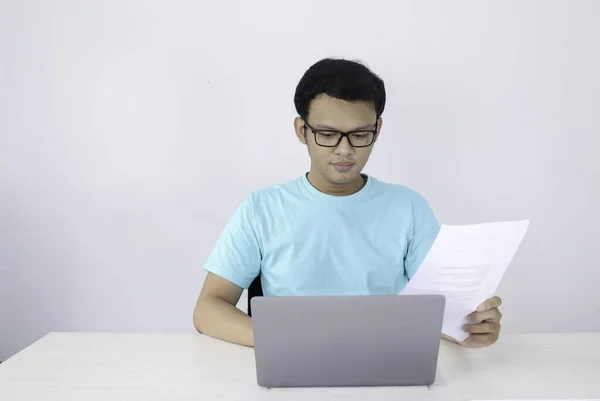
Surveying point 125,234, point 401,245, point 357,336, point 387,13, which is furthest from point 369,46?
point 357,336

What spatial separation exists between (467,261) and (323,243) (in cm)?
67

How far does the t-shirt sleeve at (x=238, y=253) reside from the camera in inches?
67.4

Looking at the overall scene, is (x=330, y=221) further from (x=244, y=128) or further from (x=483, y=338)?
(x=244, y=128)

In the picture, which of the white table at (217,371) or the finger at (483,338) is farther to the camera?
the finger at (483,338)

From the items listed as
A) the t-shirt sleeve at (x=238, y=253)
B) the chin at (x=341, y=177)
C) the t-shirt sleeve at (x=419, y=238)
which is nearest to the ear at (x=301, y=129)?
the chin at (x=341, y=177)

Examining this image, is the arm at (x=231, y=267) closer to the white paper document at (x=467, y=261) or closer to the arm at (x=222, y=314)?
the arm at (x=222, y=314)

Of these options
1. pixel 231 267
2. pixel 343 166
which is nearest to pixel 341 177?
pixel 343 166

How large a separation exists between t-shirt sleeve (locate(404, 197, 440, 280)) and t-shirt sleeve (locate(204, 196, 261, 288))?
16.7 inches

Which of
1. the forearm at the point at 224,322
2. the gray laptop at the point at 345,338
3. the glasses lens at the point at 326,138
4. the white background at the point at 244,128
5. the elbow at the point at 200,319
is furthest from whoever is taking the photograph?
the white background at the point at 244,128

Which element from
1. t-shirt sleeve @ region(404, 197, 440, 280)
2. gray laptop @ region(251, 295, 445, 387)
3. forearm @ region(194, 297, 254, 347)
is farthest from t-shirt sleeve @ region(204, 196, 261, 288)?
gray laptop @ region(251, 295, 445, 387)

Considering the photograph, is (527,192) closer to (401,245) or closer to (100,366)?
(401,245)

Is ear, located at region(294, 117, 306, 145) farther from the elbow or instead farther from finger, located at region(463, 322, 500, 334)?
finger, located at region(463, 322, 500, 334)

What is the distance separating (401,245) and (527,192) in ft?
3.63

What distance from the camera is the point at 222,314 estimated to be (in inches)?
60.1
